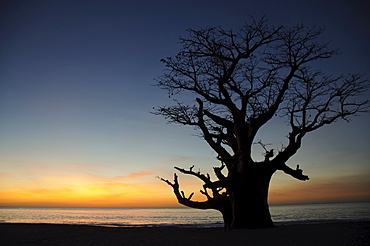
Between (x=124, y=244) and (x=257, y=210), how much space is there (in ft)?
19.7

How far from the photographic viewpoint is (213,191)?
14.6m

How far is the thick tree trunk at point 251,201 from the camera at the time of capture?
12.2m

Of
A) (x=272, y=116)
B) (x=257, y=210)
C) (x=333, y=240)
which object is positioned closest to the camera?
(x=333, y=240)

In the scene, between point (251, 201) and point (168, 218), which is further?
point (168, 218)

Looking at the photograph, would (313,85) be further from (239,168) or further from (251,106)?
(239,168)

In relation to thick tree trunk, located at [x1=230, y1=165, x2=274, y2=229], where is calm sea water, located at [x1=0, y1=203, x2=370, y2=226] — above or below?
below

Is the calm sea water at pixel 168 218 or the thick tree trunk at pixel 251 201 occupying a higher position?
the thick tree trunk at pixel 251 201

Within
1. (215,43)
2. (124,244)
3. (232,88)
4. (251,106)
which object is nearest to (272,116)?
(251,106)

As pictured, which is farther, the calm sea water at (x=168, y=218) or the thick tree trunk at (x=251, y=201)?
the calm sea water at (x=168, y=218)

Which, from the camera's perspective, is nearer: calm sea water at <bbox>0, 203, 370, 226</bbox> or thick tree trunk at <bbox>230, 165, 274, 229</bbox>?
thick tree trunk at <bbox>230, 165, 274, 229</bbox>

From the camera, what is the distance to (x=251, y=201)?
12383 mm

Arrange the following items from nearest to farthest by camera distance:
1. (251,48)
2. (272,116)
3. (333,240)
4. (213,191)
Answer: (333,240) → (251,48) → (272,116) → (213,191)

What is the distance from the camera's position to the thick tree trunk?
1220cm

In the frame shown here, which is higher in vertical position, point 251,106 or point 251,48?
point 251,48
